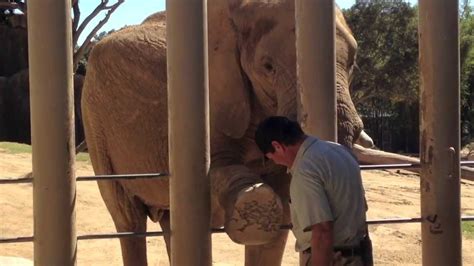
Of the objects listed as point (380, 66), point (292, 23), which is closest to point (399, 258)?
point (292, 23)

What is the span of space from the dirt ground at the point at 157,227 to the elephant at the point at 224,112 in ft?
6.75

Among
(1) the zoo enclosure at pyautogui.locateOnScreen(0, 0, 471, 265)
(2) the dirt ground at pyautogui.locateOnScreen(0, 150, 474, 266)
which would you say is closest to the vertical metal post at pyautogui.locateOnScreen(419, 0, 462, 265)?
(1) the zoo enclosure at pyautogui.locateOnScreen(0, 0, 471, 265)

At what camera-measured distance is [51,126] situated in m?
3.35

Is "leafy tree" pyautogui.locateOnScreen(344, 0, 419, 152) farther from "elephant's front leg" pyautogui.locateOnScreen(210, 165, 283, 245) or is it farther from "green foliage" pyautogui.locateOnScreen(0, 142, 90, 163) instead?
"elephant's front leg" pyautogui.locateOnScreen(210, 165, 283, 245)

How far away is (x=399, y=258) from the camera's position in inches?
333

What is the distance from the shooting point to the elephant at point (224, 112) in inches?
155

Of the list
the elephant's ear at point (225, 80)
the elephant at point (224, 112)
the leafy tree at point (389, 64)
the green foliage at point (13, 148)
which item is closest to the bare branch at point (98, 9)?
the green foliage at point (13, 148)

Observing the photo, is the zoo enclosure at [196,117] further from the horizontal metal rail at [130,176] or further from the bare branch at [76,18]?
the bare branch at [76,18]

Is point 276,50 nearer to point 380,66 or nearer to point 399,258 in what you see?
point 399,258

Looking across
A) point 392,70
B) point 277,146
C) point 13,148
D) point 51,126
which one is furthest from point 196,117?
point 392,70

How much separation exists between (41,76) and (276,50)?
5.16 feet

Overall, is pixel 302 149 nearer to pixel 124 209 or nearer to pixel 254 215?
pixel 254 215

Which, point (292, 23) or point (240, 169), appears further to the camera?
point (292, 23)

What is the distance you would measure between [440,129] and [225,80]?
4.88ft
